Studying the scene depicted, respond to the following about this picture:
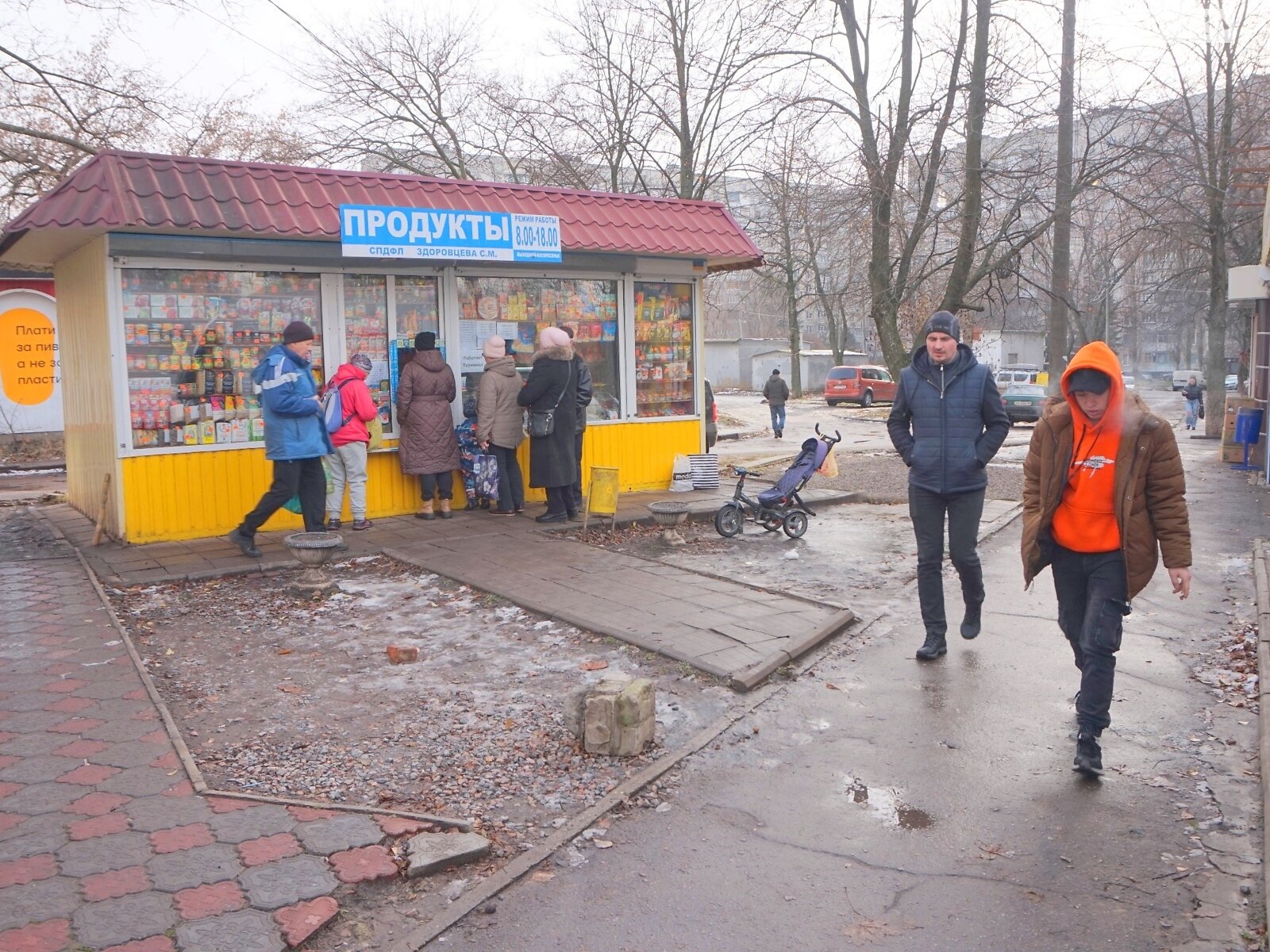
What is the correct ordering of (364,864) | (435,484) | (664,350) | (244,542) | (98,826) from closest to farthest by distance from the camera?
(364,864) → (98,826) → (244,542) → (435,484) → (664,350)

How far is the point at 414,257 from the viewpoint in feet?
33.0

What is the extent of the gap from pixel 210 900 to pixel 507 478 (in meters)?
7.60

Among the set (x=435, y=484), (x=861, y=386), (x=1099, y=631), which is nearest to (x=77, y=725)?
(x=1099, y=631)

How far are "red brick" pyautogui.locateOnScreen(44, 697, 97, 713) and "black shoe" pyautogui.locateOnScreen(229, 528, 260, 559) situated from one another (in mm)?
3403

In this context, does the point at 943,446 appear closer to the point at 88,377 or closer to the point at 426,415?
the point at 426,415

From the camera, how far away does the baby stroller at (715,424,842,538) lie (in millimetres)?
10516

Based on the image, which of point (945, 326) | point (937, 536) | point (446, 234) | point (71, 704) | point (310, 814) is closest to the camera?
point (310, 814)

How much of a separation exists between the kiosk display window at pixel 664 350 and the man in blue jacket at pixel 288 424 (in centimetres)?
451

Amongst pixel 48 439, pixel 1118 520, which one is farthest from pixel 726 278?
pixel 1118 520

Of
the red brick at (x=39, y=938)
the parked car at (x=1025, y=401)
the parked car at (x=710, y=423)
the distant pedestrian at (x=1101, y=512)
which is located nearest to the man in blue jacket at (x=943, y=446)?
the distant pedestrian at (x=1101, y=512)

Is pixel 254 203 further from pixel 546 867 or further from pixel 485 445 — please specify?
pixel 546 867

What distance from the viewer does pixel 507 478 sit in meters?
11.0

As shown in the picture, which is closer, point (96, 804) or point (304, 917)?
point (304, 917)

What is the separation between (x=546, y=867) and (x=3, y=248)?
29.5 ft
